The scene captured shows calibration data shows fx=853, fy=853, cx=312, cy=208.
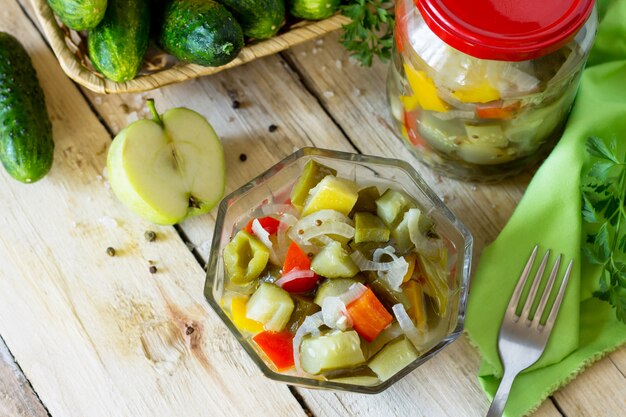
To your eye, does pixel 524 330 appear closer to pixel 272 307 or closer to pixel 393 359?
pixel 393 359

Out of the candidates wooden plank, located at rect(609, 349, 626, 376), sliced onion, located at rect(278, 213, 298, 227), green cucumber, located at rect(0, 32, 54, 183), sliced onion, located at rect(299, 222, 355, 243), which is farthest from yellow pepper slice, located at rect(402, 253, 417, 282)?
green cucumber, located at rect(0, 32, 54, 183)

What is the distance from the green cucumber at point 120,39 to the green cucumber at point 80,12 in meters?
0.03

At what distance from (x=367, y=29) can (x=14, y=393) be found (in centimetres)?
102

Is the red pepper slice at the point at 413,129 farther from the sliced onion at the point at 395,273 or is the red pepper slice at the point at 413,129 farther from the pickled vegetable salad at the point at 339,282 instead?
the sliced onion at the point at 395,273

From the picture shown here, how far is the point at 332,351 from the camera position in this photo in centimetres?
144

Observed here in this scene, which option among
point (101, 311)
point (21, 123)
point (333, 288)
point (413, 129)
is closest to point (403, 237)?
point (333, 288)

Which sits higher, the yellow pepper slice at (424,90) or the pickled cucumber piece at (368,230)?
the yellow pepper slice at (424,90)

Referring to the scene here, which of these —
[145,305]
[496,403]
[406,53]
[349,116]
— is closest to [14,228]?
[145,305]

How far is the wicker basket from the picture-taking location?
173 cm

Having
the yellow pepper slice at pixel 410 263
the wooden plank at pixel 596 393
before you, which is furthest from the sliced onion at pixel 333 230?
the wooden plank at pixel 596 393

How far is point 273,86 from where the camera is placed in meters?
1.88

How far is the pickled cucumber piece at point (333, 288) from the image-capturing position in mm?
1496

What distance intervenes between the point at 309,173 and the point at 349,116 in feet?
0.97

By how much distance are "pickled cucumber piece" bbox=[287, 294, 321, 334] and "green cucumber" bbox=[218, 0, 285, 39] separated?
560 mm
